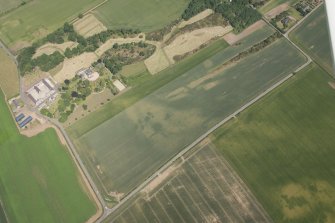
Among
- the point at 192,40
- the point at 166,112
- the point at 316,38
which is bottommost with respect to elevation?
the point at 316,38

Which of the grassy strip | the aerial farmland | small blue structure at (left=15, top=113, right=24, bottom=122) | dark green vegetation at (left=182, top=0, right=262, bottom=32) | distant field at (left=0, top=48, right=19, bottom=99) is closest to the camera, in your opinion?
the aerial farmland

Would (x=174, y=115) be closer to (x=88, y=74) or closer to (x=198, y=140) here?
(x=198, y=140)

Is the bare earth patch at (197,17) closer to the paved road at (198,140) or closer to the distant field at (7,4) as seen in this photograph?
the paved road at (198,140)

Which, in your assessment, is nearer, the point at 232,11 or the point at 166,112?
the point at 166,112

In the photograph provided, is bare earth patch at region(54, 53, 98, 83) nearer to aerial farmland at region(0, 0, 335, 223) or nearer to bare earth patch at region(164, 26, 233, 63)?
aerial farmland at region(0, 0, 335, 223)

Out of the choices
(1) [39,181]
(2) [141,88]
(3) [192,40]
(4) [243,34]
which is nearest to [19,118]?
(1) [39,181]

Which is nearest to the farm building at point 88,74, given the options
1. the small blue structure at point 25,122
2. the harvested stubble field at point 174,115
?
the harvested stubble field at point 174,115

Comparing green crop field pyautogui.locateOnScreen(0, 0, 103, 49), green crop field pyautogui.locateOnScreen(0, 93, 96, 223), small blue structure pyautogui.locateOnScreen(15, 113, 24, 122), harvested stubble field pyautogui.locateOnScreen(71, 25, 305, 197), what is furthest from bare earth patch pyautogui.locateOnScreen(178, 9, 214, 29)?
small blue structure pyautogui.locateOnScreen(15, 113, 24, 122)
